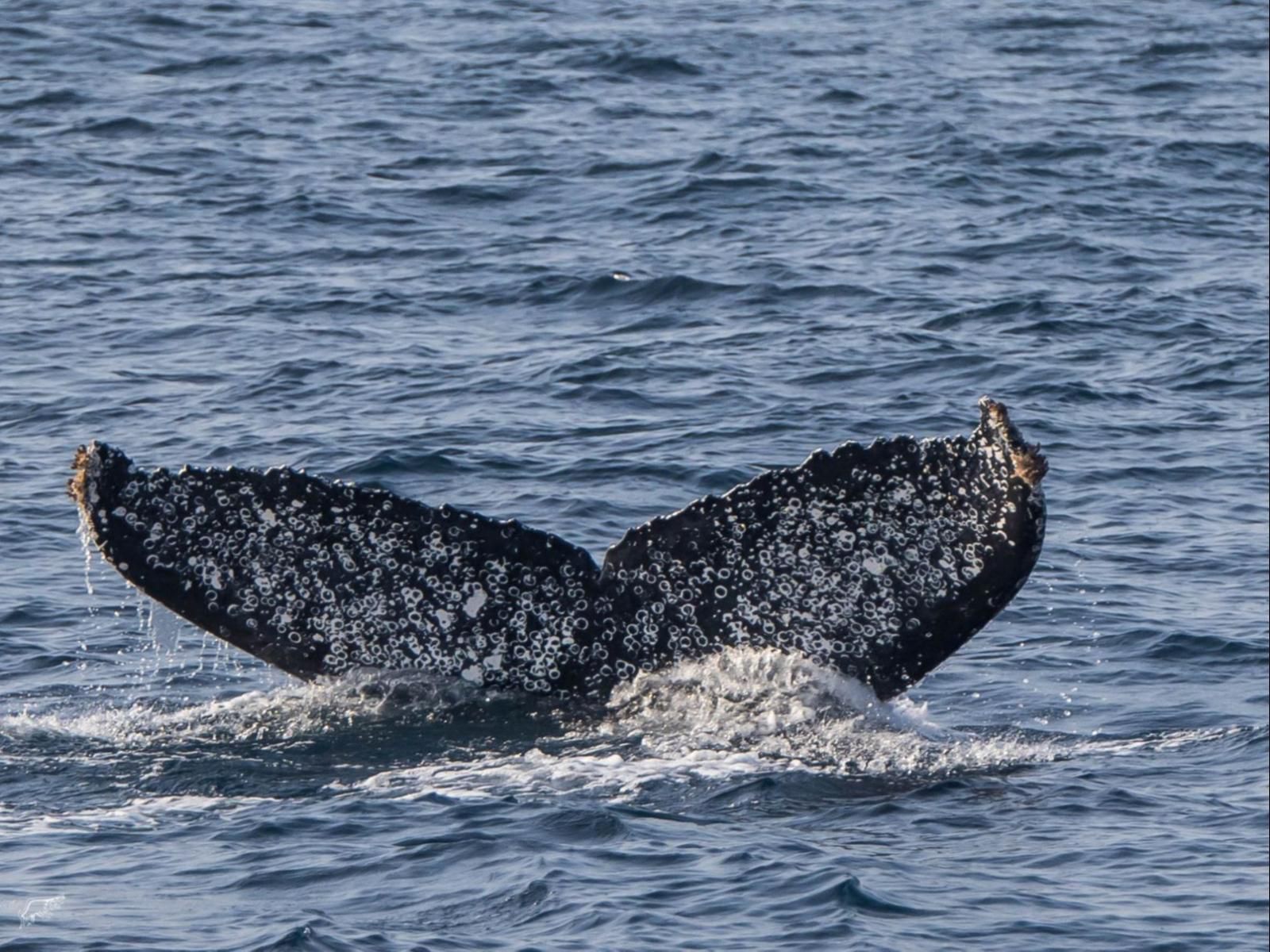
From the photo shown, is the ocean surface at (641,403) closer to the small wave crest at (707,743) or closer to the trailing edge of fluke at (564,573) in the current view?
the small wave crest at (707,743)

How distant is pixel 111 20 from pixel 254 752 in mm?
28469

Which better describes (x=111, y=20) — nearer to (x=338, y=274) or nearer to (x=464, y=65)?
(x=464, y=65)

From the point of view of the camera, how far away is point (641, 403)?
19.5 m

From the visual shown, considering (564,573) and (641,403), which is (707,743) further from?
(641,403)

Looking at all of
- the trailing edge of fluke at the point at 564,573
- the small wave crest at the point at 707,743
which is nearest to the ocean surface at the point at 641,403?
the small wave crest at the point at 707,743

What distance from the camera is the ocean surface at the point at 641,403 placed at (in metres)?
10.0

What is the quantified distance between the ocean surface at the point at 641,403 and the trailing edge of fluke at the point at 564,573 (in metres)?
0.26

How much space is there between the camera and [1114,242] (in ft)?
85.1

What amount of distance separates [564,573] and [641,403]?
897 cm

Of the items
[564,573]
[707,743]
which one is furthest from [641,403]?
[564,573]

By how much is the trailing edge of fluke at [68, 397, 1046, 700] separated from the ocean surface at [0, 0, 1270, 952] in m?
0.26

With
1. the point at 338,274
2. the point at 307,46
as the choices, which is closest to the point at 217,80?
the point at 307,46

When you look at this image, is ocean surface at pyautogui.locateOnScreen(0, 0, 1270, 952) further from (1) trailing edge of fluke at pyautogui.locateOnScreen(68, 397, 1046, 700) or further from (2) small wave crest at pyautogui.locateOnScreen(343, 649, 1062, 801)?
(1) trailing edge of fluke at pyautogui.locateOnScreen(68, 397, 1046, 700)

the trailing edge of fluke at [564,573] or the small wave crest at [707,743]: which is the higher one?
the trailing edge of fluke at [564,573]
